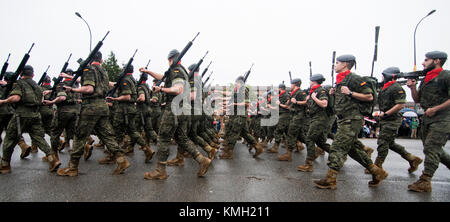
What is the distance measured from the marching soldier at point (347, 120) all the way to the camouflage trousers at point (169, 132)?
2.23 m

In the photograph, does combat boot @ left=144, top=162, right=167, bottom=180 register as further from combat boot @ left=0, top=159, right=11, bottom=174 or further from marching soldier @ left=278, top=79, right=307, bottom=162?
marching soldier @ left=278, top=79, right=307, bottom=162

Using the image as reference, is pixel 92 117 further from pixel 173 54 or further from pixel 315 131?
pixel 315 131

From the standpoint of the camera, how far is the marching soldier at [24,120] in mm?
4891

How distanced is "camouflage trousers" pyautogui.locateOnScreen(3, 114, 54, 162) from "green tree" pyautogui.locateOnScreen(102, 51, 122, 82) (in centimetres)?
2851

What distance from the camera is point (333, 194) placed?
3.87m

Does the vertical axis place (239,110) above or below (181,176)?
above

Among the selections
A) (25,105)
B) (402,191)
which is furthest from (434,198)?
(25,105)

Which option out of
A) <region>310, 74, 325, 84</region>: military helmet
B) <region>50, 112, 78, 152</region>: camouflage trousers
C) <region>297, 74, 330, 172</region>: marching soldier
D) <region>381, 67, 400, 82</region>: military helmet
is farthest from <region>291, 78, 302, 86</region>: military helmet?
<region>50, 112, 78, 152</region>: camouflage trousers

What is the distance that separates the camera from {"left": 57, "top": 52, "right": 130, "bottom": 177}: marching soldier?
15.0 ft

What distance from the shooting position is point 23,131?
5047 mm

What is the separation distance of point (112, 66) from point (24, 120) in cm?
3054

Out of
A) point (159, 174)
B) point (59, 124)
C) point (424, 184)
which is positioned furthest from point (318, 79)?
point (59, 124)
